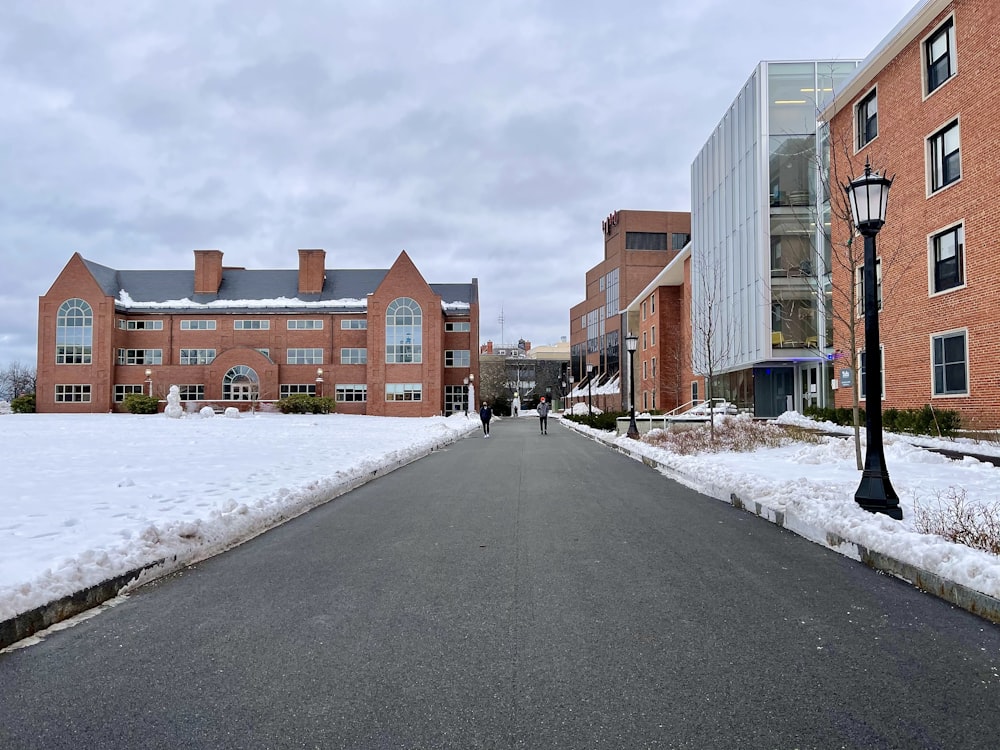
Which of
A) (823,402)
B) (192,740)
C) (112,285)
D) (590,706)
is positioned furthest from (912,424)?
(112,285)

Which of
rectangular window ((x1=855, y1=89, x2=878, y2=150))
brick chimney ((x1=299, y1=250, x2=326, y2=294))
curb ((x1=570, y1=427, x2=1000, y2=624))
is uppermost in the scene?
brick chimney ((x1=299, y1=250, x2=326, y2=294))

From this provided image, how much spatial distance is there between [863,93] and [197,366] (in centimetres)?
5548

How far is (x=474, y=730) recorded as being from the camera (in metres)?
3.03

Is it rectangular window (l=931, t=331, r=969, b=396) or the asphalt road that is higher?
rectangular window (l=931, t=331, r=969, b=396)

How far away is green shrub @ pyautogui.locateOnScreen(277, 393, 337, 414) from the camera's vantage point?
5388 centimetres

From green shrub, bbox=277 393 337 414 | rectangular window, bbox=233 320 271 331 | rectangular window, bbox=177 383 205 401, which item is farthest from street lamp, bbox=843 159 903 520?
rectangular window, bbox=177 383 205 401

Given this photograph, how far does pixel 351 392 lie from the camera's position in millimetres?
60250

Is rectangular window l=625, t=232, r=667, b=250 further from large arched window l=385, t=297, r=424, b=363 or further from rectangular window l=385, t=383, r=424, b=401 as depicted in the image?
rectangular window l=385, t=383, r=424, b=401

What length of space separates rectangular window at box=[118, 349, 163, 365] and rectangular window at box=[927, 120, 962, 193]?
197ft

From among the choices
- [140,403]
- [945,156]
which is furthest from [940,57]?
[140,403]

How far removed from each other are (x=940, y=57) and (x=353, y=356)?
49.6 m

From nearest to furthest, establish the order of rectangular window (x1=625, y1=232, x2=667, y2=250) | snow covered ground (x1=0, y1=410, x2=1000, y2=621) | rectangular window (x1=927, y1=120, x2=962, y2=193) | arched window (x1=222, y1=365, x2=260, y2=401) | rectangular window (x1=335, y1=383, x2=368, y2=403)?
snow covered ground (x1=0, y1=410, x2=1000, y2=621), rectangular window (x1=927, y1=120, x2=962, y2=193), arched window (x1=222, y1=365, x2=260, y2=401), rectangular window (x1=335, y1=383, x2=368, y2=403), rectangular window (x1=625, y1=232, x2=667, y2=250)

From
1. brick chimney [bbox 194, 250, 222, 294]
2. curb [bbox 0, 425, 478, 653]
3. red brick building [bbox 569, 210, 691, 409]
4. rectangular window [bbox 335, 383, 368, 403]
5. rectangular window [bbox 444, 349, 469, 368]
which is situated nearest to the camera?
curb [bbox 0, 425, 478, 653]

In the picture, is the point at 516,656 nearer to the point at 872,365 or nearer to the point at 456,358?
the point at 872,365
